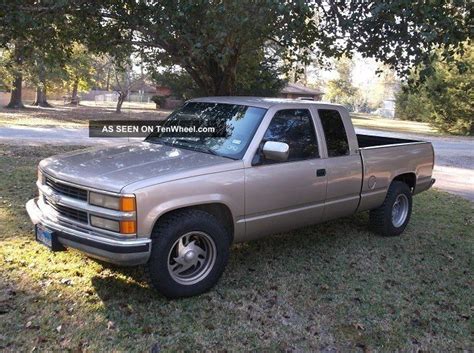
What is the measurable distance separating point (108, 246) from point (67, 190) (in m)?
0.76

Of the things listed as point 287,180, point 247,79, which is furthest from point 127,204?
point 247,79

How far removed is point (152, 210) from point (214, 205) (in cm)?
75

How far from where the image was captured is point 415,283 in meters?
5.07

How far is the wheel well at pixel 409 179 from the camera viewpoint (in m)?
6.77

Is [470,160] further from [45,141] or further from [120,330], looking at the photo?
[120,330]

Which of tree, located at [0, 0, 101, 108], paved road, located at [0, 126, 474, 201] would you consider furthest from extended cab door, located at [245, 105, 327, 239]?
paved road, located at [0, 126, 474, 201]

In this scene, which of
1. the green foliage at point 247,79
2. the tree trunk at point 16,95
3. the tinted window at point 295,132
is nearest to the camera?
the tinted window at point 295,132

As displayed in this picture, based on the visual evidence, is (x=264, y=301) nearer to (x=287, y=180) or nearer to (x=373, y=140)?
(x=287, y=180)

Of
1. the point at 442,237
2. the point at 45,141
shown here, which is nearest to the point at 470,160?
the point at 442,237

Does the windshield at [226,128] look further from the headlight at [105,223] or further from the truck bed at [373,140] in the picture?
the truck bed at [373,140]

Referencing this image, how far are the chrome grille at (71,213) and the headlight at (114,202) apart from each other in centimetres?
17

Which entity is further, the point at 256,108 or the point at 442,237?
the point at 442,237

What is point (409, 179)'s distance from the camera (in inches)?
271

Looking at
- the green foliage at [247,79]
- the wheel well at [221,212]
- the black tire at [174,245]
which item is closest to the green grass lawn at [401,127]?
the green foliage at [247,79]
